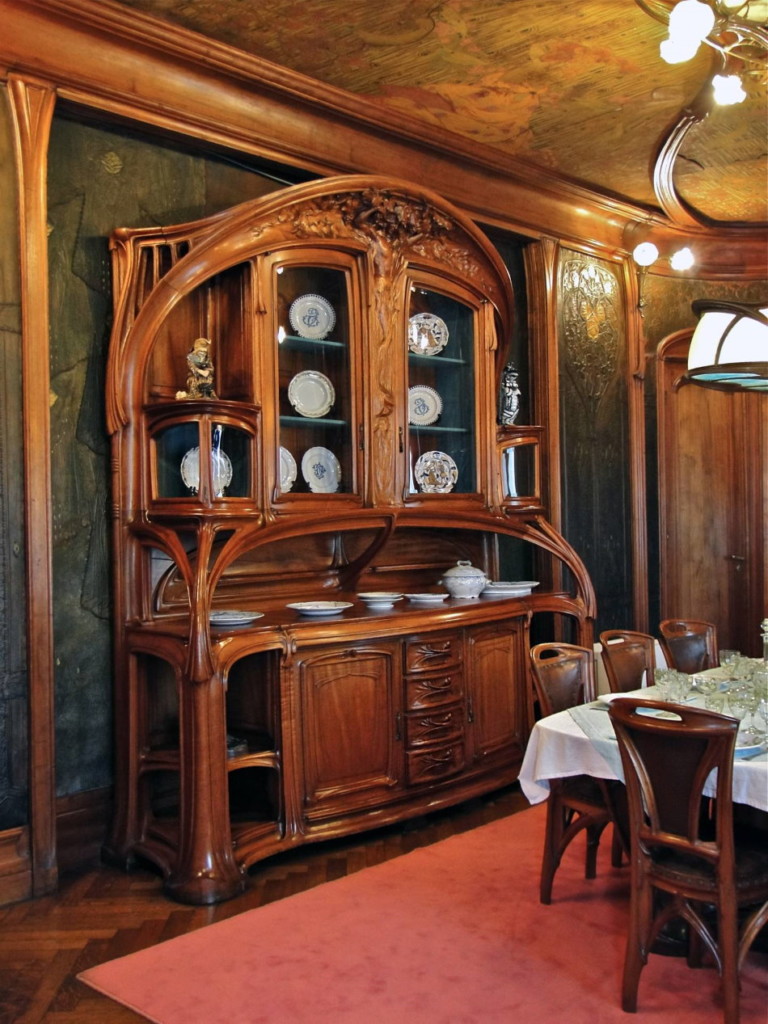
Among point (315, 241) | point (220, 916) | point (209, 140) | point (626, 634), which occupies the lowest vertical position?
point (220, 916)

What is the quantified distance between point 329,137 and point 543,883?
3304 millimetres

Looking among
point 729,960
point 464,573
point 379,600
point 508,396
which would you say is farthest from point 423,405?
point 729,960

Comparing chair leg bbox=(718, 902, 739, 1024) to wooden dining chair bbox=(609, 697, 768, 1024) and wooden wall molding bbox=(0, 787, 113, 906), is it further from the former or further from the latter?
wooden wall molding bbox=(0, 787, 113, 906)

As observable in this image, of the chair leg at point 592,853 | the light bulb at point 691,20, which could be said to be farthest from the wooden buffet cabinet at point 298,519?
the light bulb at point 691,20

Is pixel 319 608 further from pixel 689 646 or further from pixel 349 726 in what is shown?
pixel 689 646

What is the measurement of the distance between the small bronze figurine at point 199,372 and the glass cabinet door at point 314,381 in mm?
345

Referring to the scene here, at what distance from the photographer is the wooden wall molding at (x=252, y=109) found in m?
3.45

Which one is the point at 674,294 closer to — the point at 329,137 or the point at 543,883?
the point at 329,137

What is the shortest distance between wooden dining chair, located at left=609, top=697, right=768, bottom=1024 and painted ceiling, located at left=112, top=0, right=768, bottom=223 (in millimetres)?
2728

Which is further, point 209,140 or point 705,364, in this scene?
point 209,140

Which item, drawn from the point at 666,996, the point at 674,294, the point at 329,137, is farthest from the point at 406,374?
the point at 674,294

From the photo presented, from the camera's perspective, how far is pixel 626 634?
3818mm

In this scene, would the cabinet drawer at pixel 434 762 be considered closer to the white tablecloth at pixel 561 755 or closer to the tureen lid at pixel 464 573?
the tureen lid at pixel 464 573

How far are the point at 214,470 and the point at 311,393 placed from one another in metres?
0.65
